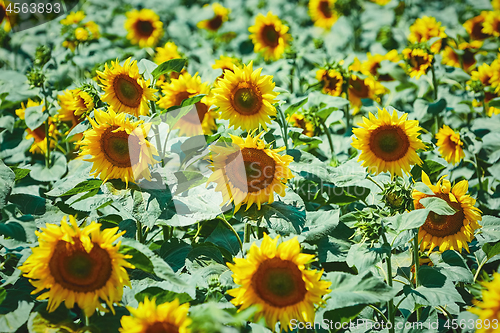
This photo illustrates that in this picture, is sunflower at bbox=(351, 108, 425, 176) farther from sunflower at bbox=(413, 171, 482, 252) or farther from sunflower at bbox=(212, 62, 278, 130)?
sunflower at bbox=(212, 62, 278, 130)

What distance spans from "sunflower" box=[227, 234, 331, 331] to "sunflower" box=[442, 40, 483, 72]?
8.53 feet

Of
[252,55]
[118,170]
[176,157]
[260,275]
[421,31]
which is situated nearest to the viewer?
[260,275]

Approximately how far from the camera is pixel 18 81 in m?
2.80

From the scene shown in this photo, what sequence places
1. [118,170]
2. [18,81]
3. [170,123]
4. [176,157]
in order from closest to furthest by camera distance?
[118,170], [170,123], [176,157], [18,81]

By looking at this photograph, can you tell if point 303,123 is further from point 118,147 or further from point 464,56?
point 464,56

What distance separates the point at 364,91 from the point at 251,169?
1681mm

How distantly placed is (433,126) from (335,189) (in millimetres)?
1184

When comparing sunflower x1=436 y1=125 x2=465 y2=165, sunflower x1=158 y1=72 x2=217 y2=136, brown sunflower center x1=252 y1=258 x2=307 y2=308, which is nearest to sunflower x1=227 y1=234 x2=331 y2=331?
brown sunflower center x1=252 y1=258 x2=307 y2=308

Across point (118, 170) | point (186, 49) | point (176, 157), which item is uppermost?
point (118, 170)

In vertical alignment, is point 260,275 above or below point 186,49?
above

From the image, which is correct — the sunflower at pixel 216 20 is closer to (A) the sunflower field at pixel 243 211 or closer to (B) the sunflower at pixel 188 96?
(A) the sunflower field at pixel 243 211

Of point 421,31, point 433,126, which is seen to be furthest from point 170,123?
point 421,31

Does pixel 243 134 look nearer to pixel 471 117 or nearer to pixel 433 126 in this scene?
pixel 433 126

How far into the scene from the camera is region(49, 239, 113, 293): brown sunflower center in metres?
1.28
